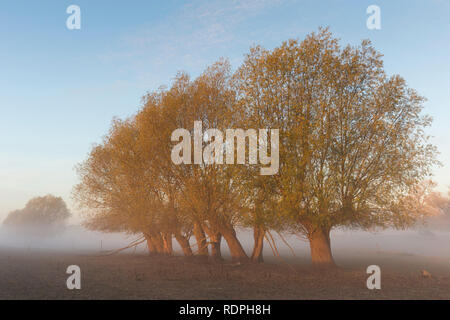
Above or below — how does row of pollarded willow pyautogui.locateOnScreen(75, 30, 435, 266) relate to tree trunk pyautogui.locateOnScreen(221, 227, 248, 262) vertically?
above

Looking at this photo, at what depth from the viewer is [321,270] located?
88.6ft

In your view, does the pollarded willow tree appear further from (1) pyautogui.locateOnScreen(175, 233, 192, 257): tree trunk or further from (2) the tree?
(2) the tree

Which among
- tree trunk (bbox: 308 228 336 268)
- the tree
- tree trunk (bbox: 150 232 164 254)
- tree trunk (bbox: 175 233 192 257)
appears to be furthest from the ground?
the tree

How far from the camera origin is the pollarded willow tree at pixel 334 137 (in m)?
24.0

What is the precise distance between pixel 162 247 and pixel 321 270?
102 ft

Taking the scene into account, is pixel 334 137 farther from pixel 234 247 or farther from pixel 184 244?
pixel 184 244

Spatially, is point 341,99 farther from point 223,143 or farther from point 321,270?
point 321,270

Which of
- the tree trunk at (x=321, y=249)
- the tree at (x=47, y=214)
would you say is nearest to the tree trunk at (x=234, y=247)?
the tree trunk at (x=321, y=249)

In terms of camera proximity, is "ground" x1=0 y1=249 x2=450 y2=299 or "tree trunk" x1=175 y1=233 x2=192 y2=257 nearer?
"ground" x1=0 y1=249 x2=450 y2=299

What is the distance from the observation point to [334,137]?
2555 centimetres

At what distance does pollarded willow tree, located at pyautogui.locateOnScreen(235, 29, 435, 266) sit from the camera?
24.0 metres

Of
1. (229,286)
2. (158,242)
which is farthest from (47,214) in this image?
(229,286)

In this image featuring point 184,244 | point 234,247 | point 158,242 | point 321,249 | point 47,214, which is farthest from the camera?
point 47,214
